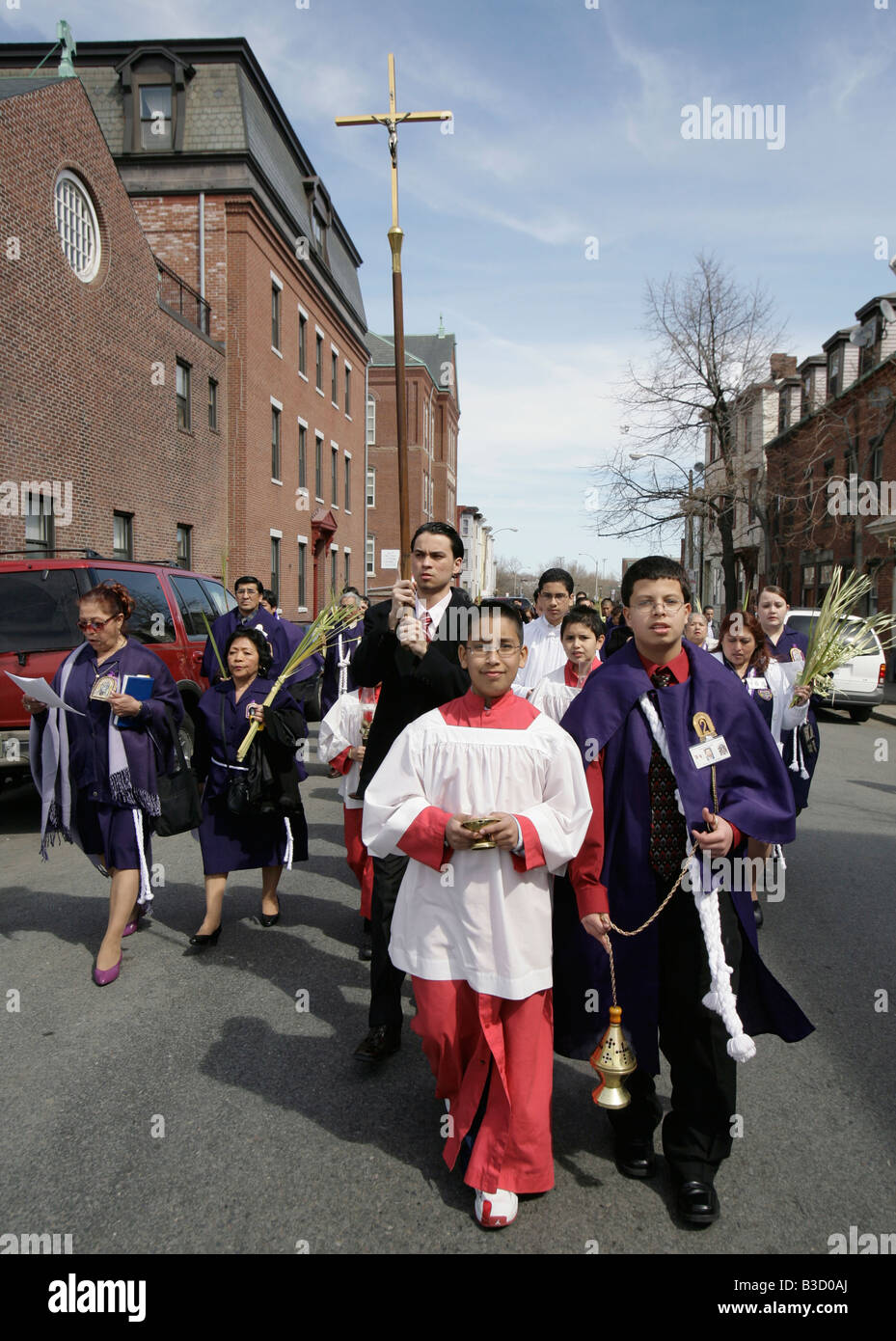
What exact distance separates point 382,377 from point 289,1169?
5472 centimetres

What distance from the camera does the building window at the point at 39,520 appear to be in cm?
1373

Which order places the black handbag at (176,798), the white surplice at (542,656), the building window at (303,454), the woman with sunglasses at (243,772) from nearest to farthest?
the black handbag at (176,798) < the woman with sunglasses at (243,772) < the white surplice at (542,656) < the building window at (303,454)

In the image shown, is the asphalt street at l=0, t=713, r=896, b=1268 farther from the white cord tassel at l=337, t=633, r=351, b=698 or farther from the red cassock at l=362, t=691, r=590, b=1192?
the white cord tassel at l=337, t=633, r=351, b=698

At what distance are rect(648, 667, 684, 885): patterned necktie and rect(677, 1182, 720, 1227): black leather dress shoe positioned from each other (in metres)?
0.92

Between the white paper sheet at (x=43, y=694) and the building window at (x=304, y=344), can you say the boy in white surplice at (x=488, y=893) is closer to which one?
the white paper sheet at (x=43, y=694)

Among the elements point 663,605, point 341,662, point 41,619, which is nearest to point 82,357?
point 41,619

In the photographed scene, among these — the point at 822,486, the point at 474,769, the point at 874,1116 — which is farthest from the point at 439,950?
the point at 822,486

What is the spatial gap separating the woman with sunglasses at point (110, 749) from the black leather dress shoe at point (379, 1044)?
1.63m

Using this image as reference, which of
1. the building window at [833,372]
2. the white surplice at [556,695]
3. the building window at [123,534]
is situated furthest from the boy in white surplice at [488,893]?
the building window at [833,372]

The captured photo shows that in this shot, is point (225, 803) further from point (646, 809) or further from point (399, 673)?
point (646, 809)

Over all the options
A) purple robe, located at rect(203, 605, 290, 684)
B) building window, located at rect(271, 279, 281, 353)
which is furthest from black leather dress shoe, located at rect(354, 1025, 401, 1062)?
building window, located at rect(271, 279, 281, 353)

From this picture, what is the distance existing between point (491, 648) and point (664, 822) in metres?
0.80

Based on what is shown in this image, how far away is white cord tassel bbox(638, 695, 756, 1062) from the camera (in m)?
2.70

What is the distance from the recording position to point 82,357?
50.0ft
